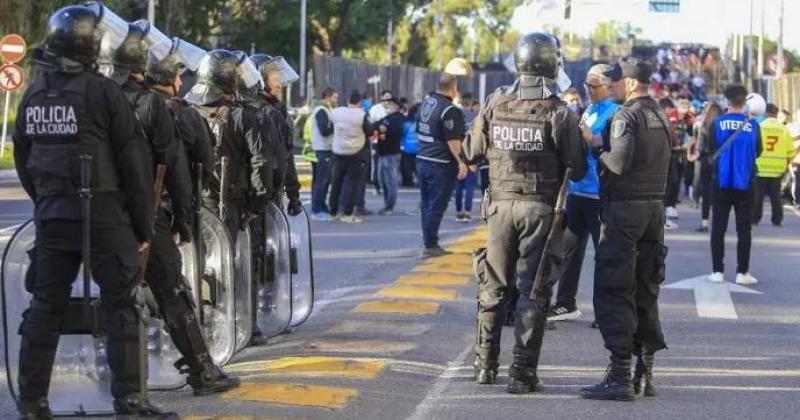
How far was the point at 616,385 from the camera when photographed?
7.98 meters

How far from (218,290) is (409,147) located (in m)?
15.7

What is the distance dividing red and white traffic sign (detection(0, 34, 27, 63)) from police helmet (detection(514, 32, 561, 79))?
862 inches

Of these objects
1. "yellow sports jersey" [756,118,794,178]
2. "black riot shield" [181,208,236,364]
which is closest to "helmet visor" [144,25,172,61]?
"black riot shield" [181,208,236,364]

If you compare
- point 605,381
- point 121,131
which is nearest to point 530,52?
point 605,381

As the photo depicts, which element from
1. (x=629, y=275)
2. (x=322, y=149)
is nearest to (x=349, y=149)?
(x=322, y=149)

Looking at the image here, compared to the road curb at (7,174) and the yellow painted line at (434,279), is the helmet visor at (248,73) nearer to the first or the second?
the yellow painted line at (434,279)

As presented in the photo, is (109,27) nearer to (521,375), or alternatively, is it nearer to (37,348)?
(37,348)

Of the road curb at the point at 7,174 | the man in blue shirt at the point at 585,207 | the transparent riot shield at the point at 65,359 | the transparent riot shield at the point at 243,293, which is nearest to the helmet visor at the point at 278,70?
the transparent riot shield at the point at 243,293

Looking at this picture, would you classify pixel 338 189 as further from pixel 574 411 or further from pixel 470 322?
pixel 574 411

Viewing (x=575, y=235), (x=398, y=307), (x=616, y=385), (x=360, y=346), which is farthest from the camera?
(x=398, y=307)

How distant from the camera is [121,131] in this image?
6.38 meters

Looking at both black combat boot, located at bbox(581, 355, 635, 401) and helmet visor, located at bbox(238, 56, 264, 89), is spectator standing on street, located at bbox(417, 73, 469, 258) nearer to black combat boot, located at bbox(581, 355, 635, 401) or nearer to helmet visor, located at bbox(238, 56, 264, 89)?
helmet visor, located at bbox(238, 56, 264, 89)

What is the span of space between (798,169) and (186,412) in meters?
18.7

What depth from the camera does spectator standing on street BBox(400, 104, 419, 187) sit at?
23281mm
